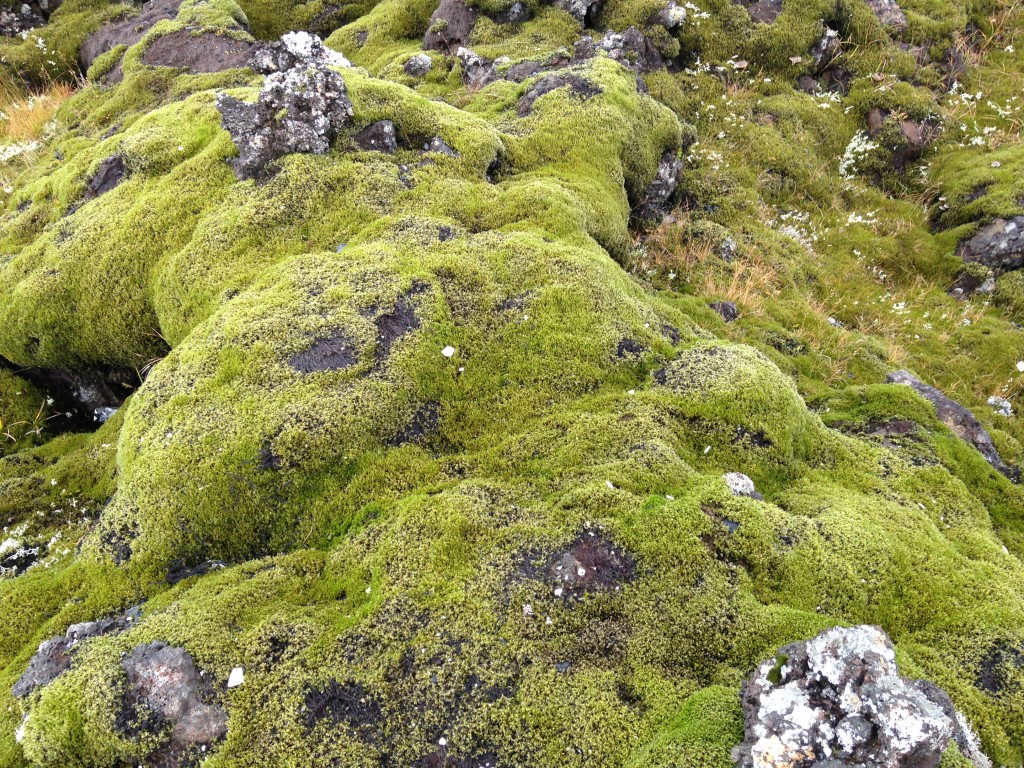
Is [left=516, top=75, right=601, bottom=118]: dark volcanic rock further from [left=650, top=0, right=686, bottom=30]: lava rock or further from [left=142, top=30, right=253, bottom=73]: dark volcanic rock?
[left=142, top=30, right=253, bottom=73]: dark volcanic rock

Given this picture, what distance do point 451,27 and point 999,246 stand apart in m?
13.6

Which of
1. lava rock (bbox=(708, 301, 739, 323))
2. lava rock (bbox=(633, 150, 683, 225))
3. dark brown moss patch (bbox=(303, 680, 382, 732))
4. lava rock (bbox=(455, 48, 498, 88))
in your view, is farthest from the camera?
lava rock (bbox=(455, 48, 498, 88))

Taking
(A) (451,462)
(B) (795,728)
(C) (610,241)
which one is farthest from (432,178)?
(B) (795,728)

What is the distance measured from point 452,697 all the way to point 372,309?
424 cm

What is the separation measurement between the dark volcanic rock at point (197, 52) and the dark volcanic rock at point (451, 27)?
445cm

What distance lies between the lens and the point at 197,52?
15.6 meters

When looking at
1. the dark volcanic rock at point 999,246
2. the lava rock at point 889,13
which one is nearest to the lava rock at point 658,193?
the dark volcanic rock at point 999,246

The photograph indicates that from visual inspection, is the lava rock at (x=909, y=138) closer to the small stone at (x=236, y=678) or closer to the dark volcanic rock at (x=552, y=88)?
the dark volcanic rock at (x=552, y=88)

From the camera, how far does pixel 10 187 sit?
1306 centimetres

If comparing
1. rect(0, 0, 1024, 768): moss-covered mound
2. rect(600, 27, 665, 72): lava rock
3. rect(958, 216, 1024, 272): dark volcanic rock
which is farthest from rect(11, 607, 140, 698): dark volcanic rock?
rect(958, 216, 1024, 272): dark volcanic rock

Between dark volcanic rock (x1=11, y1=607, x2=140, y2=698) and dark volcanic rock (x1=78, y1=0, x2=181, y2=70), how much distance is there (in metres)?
17.6

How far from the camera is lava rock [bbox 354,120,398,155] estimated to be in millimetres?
9562

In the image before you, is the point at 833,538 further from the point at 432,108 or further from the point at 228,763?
the point at 432,108

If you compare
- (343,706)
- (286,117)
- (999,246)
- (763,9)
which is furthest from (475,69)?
(343,706)
